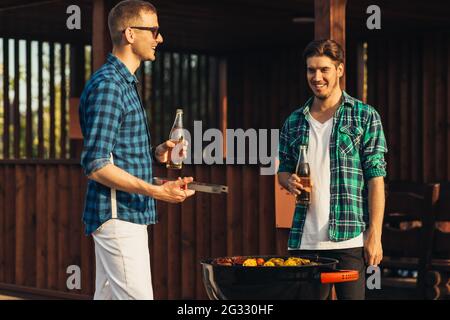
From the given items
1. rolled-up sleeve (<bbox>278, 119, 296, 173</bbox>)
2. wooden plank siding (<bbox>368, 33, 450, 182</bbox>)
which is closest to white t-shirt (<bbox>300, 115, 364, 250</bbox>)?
rolled-up sleeve (<bbox>278, 119, 296, 173</bbox>)

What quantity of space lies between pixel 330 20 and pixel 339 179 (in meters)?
2.65

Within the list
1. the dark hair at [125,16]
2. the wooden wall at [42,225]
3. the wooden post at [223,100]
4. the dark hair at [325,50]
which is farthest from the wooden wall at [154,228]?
the wooden post at [223,100]

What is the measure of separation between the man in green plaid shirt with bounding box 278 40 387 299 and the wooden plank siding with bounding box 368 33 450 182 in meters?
7.19

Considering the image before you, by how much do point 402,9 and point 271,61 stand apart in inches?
161

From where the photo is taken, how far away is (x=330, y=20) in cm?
800

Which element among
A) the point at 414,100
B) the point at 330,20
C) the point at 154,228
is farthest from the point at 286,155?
the point at 414,100

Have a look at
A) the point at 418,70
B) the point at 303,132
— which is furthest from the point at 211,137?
the point at 303,132

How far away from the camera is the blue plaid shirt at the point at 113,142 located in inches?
189

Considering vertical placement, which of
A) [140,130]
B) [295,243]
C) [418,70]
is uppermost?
[418,70]

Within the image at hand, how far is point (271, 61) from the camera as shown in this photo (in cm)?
1509

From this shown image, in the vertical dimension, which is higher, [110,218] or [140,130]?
[140,130]

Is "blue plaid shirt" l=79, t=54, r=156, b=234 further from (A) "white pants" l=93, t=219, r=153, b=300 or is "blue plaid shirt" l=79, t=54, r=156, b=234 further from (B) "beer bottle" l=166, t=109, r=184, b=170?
(B) "beer bottle" l=166, t=109, r=184, b=170

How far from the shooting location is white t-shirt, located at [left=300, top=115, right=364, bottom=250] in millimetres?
5559

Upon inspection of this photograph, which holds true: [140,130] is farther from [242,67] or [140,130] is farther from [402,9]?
[242,67]
